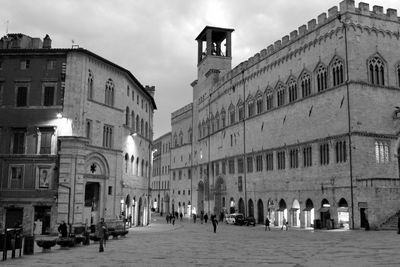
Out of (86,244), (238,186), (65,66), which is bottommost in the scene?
(86,244)

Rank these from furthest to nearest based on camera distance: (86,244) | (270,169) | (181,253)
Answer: (270,169)
(86,244)
(181,253)

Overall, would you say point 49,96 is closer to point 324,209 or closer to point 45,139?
point 45,139

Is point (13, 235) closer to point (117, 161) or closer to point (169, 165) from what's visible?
point (117, 161)

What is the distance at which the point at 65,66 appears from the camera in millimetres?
39406

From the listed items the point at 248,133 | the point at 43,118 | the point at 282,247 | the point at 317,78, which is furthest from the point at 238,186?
the point at 282,247

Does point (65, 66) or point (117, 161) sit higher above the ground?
point (65, 66)

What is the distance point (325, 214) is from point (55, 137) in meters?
25.7

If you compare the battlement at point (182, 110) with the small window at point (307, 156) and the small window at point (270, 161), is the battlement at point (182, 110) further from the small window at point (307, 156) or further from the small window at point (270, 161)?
the small window at point (307, 156)

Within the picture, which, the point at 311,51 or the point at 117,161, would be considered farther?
the point at 311,51

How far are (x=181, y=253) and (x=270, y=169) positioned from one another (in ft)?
108

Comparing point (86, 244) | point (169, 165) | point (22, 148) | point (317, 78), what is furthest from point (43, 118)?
point (169, 165)

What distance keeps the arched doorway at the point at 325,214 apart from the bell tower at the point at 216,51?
36.6m

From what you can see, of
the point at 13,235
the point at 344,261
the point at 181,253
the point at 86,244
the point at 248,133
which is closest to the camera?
the point at 344,261

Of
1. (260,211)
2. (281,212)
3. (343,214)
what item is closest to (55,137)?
(343,214)
